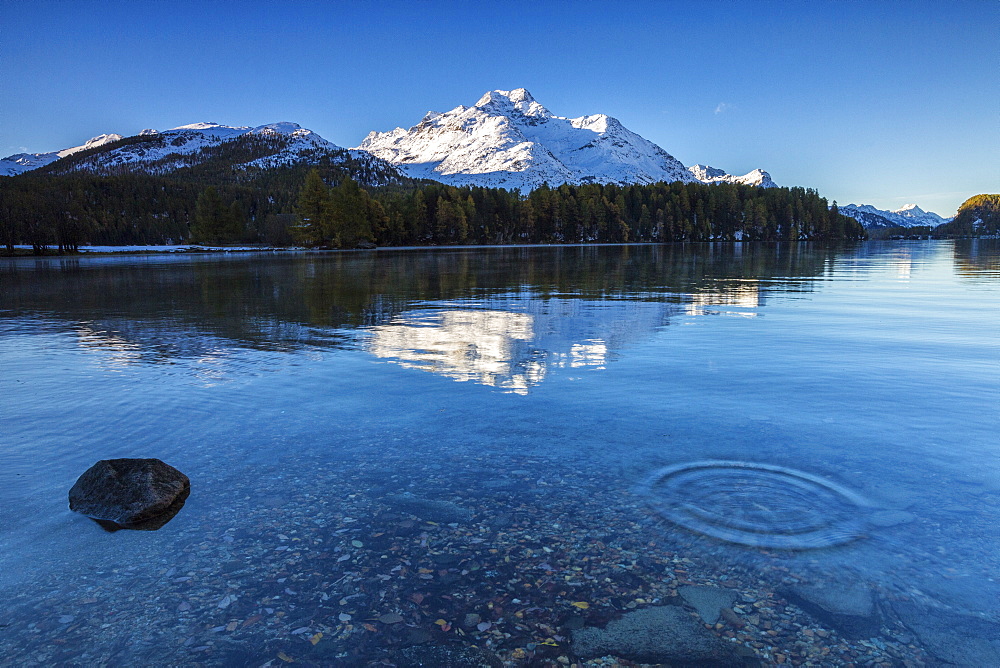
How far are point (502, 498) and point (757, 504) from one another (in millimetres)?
2814

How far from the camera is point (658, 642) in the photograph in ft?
14.4

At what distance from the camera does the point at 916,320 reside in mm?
20469

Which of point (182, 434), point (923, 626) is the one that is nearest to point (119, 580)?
point (182, 434)

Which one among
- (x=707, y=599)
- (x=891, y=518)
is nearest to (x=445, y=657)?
(x=707, y=599)

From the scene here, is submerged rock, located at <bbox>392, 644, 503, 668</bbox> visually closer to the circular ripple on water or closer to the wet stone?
the circular ripple on water

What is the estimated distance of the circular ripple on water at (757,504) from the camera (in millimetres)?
5832

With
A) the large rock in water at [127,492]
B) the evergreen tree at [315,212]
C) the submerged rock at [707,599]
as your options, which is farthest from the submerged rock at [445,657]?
the evergreen tree at [315,212]

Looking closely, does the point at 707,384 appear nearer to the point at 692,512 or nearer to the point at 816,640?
the point at 692,512

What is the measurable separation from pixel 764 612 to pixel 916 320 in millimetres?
20280

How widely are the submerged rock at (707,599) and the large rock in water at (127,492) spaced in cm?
552

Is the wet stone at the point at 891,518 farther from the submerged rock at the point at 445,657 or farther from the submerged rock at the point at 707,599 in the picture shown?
the submerged rock at the point at 445,657

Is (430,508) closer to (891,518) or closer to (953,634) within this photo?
(953,634)

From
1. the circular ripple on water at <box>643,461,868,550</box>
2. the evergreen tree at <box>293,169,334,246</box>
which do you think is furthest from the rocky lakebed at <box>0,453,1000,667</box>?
the evergreen tree at <box>293,169,334,246</box>

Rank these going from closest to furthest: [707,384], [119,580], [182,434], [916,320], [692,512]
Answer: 1. [119,580]
2. [692,512]
3. [182,434]
4. [707,384]
5. [916,320]
